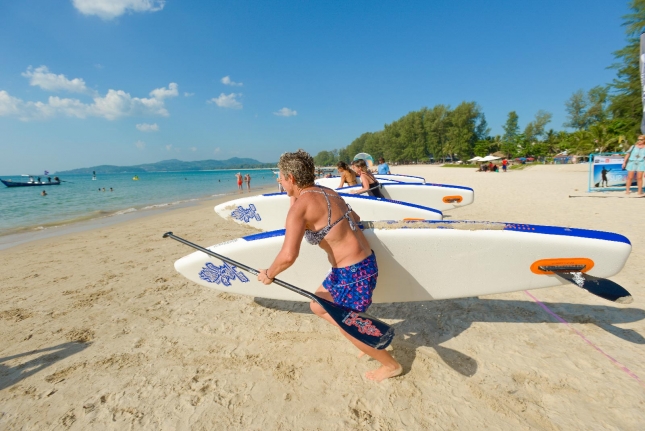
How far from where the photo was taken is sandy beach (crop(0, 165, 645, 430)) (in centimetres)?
172

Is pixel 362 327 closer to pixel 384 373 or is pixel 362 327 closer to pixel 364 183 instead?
pixel 384 373

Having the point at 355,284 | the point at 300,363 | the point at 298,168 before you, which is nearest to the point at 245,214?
the point at 300,363

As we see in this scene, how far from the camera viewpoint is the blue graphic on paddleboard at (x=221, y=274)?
2.71 meters

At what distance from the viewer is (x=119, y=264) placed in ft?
15.3

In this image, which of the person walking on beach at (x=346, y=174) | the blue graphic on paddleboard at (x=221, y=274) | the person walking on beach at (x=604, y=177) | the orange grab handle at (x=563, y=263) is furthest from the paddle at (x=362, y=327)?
the person walking on beach at (x=604, y=177)

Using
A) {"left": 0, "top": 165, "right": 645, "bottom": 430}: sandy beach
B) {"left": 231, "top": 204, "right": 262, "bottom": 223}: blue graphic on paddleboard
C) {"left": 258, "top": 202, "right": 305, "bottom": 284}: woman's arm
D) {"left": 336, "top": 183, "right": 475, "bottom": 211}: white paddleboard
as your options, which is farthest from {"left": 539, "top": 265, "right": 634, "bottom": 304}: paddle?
{"left": 231, "top": 204, "right": 262, "bottom": 223}: blue graphic on paddleboard

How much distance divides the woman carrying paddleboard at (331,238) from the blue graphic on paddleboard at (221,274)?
3.16ft

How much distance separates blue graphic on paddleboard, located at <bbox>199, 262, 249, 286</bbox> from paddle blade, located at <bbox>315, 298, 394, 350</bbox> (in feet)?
3.79

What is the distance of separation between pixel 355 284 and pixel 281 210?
3.60 m

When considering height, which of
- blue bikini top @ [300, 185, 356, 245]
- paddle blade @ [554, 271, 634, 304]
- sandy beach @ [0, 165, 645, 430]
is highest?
blue bikini top @ [300, 185, 356, 245]

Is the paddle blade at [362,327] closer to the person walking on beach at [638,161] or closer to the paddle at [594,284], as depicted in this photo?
the paddle at [594,284]

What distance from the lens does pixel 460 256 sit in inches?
92.2

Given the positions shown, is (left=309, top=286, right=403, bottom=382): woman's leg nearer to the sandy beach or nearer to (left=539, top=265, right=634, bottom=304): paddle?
the sandy beach

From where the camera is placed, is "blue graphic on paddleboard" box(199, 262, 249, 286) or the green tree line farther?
the green tree line
